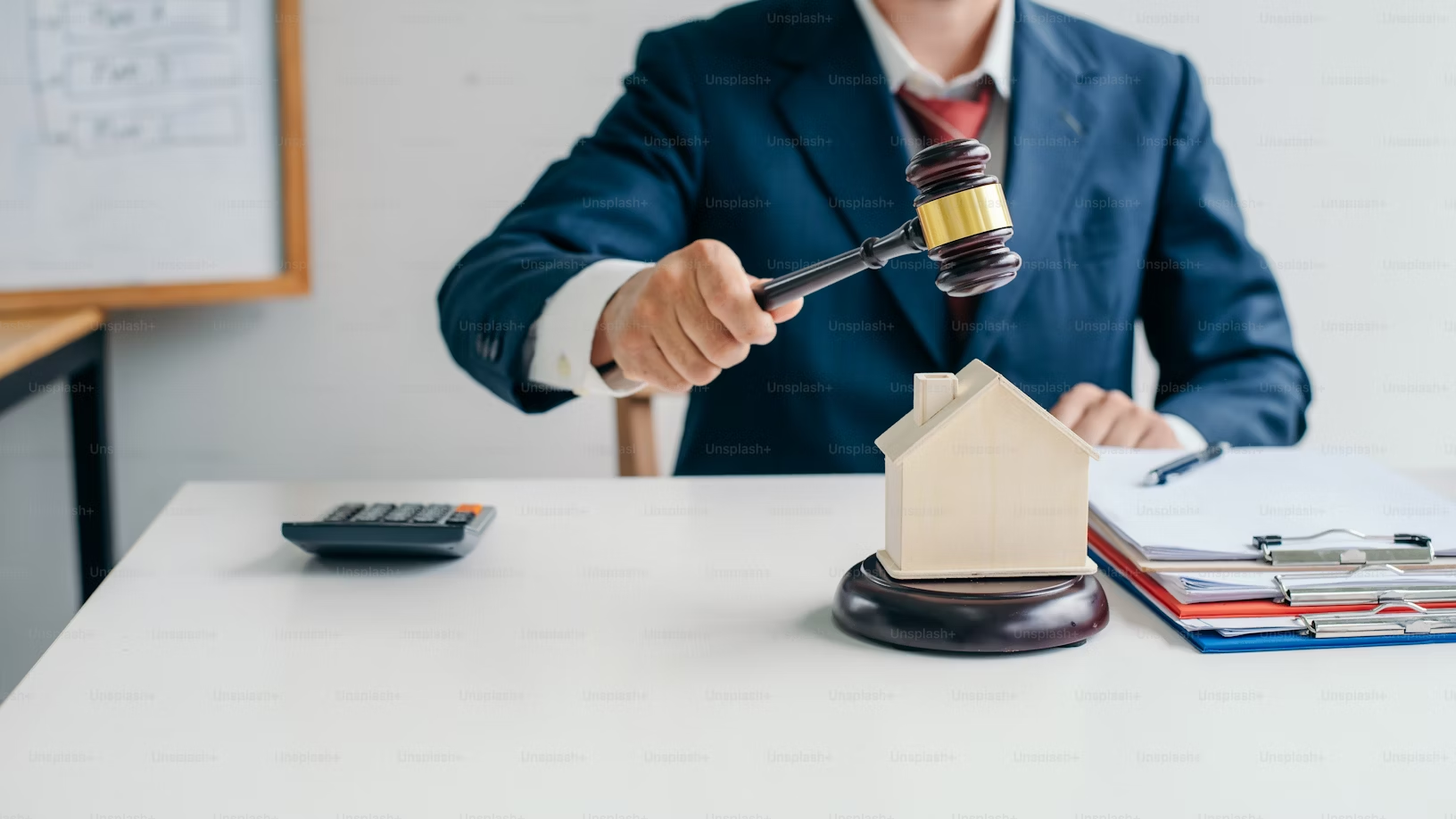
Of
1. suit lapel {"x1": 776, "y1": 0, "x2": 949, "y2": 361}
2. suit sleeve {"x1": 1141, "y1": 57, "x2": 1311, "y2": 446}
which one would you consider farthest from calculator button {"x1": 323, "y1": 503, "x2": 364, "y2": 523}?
suit sleeve {"x1": 1141, "y1": 57, "x2": 1311, "y2": 446}

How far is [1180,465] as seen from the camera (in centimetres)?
103

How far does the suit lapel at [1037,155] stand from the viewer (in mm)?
1627

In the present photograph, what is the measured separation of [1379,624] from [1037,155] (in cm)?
104

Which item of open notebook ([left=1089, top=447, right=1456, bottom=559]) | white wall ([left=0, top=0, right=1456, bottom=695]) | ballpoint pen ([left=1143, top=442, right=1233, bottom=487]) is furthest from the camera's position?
white wall ([left=0, top=0, right=1456, bottom=695])

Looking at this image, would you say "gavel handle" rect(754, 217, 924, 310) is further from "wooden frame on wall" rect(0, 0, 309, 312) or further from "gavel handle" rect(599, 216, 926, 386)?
"wooden frame on wall" rect(0, 0, 309, 312)

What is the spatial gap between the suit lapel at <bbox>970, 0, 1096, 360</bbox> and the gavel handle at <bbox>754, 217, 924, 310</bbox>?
A: 77 centimetres

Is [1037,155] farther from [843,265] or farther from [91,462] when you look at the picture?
[91,462]

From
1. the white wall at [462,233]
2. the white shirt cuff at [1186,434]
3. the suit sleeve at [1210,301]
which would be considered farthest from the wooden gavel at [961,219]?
the white wall at [462,233]

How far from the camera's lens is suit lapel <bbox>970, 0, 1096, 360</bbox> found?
1.63 m

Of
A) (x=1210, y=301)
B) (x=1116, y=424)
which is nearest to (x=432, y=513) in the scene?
(x=1116, y=424)

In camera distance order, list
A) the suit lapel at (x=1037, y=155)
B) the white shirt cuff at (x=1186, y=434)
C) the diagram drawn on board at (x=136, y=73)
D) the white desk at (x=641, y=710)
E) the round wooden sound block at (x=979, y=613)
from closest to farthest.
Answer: the white desk at (x=641, y=710) < the round wooden sound block at (x=979, y=613) < the white shirt cuff at (x=1186, y=434) < the suit lapel at (x=1037, y=155) < the diagram drawn on board at (x=136, y=73)

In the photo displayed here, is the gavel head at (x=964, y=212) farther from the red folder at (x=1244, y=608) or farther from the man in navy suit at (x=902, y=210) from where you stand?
the man in navy suit at (x=902, y=210)

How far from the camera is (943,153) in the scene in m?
0.73

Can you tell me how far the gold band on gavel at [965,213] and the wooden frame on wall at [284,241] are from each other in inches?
69.2
